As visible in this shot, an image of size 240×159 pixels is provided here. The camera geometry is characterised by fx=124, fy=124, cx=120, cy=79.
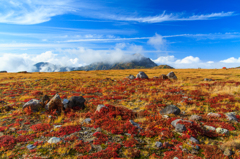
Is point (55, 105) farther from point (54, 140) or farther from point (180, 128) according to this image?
point (180, 128)

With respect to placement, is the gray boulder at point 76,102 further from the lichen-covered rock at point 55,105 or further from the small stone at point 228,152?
the small stone at point 228,152

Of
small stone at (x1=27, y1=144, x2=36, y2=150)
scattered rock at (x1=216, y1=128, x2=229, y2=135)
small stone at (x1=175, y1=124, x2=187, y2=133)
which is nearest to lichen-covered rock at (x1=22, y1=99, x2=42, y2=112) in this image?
small stone at (x1=27, y1=144, x2=36, y2=150)

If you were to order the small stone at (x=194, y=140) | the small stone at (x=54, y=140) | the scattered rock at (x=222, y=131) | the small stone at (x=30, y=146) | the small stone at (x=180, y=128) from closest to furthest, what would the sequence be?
the small stone at (x=30, y=146) → the small stone at (x=194, y=140) → the small stone at (x=54, y=140) → the scattered rock at (x=222, y=131) → the small stone at (x=180, y=128)

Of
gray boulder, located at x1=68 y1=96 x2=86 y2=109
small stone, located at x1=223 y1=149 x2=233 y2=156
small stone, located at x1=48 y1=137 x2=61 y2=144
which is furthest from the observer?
gray boulder, located at x1=68 y1=96 x2=86 y2=109

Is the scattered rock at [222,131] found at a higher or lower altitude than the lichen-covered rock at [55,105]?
lower

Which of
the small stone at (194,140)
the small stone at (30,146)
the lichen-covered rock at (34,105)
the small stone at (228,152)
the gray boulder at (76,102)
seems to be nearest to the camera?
the small stone at (228,152)

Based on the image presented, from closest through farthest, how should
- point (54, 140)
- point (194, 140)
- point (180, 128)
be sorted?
point (194, 140)
point (54, 140)
point (180, 128)

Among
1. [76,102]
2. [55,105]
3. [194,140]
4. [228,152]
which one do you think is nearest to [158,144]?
[194,140]

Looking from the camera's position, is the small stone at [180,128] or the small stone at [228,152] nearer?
the small stone at [228,152]

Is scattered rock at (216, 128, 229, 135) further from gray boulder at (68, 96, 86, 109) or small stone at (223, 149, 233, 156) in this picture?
gray boulder at (68, 96, 86, 109)

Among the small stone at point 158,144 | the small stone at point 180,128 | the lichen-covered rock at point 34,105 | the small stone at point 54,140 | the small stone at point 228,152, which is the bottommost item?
the small stone at point 158,144

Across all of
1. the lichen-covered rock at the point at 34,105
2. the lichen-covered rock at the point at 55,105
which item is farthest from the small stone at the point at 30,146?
the lichen-covered rock at the point at 34,105

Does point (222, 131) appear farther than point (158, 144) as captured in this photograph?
Yes

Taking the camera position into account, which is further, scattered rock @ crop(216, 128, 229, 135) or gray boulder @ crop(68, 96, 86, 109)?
gray boulder @ crop(68, 96, 86, 109)
